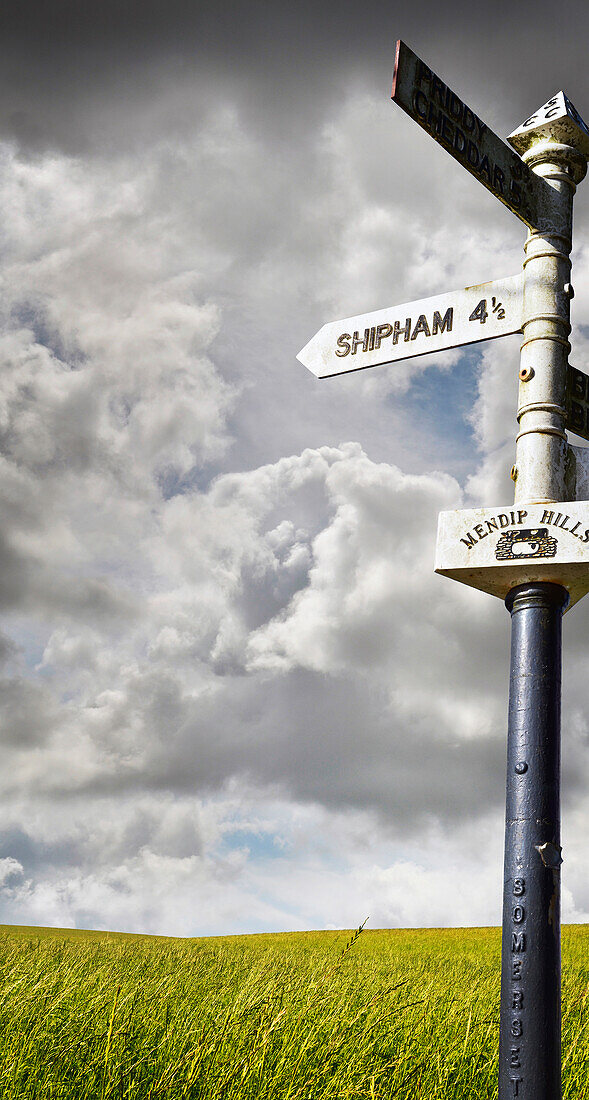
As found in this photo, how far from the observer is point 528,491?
3188 mm

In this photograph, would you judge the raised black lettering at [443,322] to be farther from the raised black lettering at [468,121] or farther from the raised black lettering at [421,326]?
the raised black lettering at [468,121]

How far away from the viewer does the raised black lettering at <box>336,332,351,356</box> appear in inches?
145

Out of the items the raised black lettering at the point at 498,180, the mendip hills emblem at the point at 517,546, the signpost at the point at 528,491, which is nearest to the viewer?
the signpost at the point at 528,491

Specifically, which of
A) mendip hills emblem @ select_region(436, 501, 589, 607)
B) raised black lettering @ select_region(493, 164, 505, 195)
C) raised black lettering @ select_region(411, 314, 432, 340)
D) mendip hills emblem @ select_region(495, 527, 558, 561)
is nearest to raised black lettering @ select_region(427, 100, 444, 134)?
raised black lettering @ select_region(493, 164, 505, 195)

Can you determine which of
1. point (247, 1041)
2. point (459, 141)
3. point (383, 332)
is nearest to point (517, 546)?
point (383, 332)

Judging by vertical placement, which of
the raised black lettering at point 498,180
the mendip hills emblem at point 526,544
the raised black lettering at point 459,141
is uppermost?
the raised black lettering at point 459,141

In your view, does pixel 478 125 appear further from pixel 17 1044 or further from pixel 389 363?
pixel 17 1044

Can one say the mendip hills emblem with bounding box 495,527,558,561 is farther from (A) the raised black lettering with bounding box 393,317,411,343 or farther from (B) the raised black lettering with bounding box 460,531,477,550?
(A) the raised black lettering with bounding box 393,317,411,343

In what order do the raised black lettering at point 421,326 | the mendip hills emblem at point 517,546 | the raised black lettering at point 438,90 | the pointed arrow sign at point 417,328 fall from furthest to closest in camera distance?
the raised black lettering at point 421,326 < the pointed arrow sign at point 417,328 < the raised black lettering at point 438,90 < the mendip hills emblem at point 517,546

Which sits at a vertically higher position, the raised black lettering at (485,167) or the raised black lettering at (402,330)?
the raised black lettering at (485,167)

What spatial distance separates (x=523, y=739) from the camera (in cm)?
292

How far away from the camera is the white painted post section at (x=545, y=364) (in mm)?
3207

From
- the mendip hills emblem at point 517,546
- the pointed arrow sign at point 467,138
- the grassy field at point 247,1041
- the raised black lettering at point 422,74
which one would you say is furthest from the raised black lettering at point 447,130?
the grassy field at point 247,1041

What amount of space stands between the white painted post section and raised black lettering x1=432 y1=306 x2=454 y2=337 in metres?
0.30
